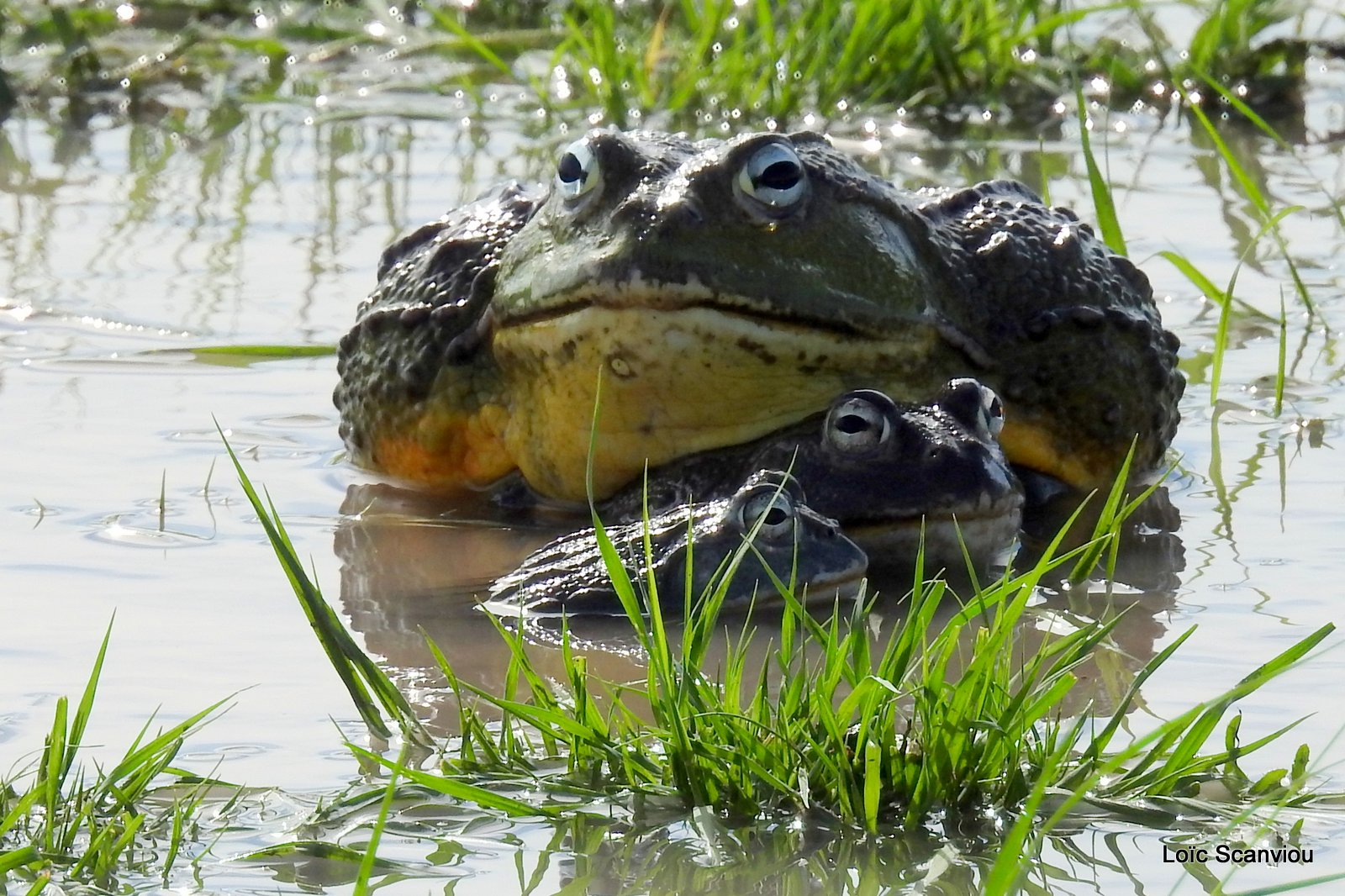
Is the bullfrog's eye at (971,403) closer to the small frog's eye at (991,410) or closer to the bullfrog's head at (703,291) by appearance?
the small frog's eye at (991,410)

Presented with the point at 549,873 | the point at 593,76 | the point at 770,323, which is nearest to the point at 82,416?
the point at 770,323

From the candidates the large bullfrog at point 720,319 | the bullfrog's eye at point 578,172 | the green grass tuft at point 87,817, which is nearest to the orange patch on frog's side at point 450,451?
the large bullfrog at point 720,319

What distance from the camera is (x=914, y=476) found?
370cm

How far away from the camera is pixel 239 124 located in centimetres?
821

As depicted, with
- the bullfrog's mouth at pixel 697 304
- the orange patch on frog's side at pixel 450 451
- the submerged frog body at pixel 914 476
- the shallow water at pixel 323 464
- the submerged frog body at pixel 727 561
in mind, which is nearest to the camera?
the shallow water at pixel 323 464

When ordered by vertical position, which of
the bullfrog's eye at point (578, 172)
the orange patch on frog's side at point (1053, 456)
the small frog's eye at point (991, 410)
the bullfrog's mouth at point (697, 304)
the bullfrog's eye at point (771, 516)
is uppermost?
the bullfrog's eye at point (578, 172)

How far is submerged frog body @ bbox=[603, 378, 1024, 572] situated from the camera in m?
3.69

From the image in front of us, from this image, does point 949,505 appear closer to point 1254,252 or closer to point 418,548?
point 418,548

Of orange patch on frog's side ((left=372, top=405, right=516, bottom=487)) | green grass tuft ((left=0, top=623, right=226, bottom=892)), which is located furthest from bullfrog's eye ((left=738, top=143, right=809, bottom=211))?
green grass tuft ((left=0, top=623, right=226, bottom=892))

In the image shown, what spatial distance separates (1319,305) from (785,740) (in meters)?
3.64

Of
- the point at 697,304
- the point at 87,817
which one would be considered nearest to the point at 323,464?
the point at 697,304

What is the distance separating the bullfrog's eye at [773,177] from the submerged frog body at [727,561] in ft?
2.10

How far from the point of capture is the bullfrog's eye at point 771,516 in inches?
137

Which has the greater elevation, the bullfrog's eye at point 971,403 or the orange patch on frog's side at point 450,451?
the bullfrog's eye at point 971,403
